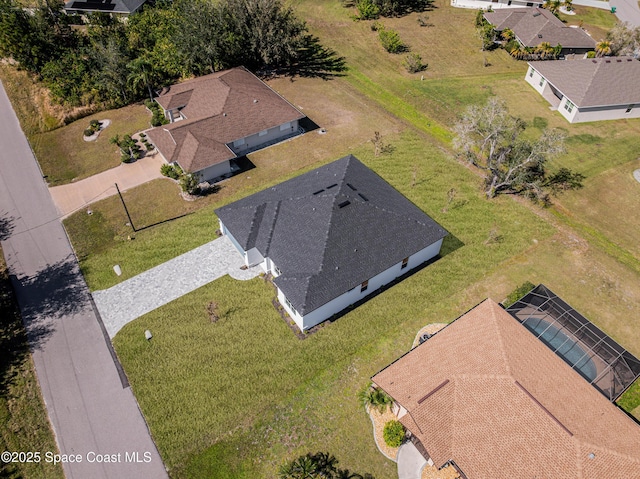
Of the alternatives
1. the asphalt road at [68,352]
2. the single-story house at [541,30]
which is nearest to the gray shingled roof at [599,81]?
the single-story house at [541,30]

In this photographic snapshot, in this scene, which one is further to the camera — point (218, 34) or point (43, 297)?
point (218, 34)

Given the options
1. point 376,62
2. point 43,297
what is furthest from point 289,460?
point 376,62

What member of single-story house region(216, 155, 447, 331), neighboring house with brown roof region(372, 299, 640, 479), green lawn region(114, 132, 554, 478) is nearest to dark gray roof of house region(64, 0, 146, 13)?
single-story house region(216, 155, 447, 331)

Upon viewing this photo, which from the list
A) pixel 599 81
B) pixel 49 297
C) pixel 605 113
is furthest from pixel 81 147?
pixel 605 113

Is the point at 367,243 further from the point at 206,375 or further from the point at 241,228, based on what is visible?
the point at 206,375

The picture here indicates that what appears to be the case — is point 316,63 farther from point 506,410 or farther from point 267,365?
point 506,410
